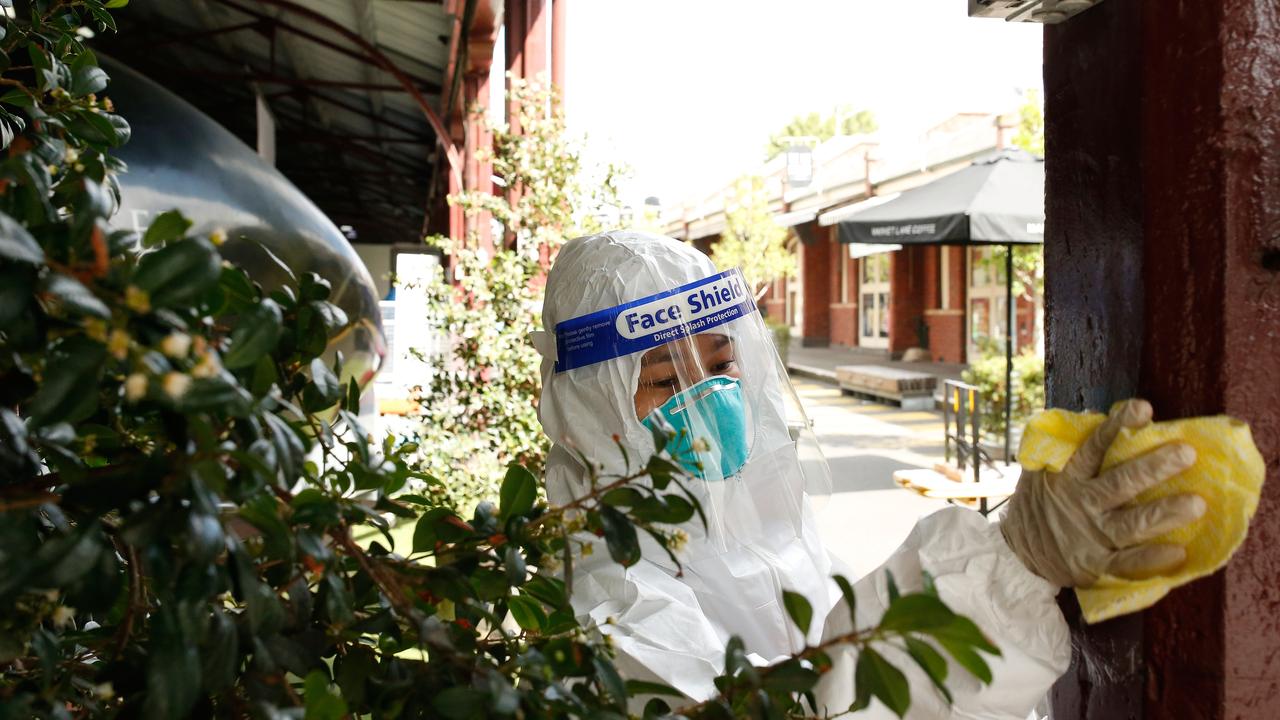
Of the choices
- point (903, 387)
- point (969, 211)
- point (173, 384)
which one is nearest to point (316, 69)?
point (969, 211)

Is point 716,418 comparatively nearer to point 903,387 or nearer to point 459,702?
point 459,702

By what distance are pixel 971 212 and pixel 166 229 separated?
7.79m

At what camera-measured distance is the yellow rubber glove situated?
939 mm

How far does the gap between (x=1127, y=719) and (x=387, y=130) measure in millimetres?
15503

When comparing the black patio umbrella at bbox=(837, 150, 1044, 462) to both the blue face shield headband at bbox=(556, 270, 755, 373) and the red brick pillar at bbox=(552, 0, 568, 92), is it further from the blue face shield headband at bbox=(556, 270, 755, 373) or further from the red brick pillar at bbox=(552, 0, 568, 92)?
the blue face shield headband at bbox=(556, 270, 755, 373)

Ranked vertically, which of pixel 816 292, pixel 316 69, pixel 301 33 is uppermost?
pixel 316 69

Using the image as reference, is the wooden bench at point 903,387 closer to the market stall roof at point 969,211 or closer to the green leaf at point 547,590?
the market stall roof at point 969,211

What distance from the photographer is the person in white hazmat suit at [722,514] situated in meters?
1.18

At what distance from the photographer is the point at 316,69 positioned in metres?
12.4

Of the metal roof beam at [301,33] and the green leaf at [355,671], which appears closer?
the green leaf at [355,671]

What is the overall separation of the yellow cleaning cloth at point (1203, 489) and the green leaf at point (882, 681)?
347 millimetres

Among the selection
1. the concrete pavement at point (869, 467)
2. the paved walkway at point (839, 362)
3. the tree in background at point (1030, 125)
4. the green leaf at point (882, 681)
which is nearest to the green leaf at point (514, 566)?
the green leaf at point (882, 681)

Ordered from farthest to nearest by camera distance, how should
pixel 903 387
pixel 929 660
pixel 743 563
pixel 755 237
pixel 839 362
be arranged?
pixel 755 237, pixel 839 362, pixel 903 387, pixel 743 563, pixel 929 660

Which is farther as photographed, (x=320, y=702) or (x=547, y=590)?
(x=547, y=590)
